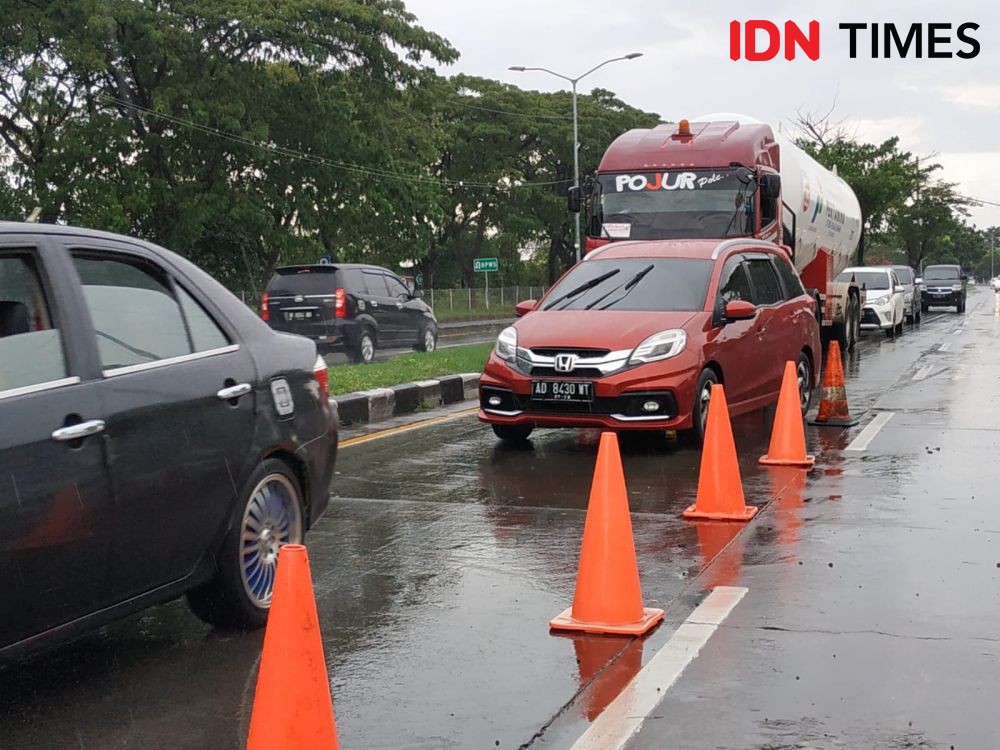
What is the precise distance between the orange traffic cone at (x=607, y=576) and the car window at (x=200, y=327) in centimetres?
166

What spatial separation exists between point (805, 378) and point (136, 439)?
31.5ft

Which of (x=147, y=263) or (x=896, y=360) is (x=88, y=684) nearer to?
(x=147, y=263)

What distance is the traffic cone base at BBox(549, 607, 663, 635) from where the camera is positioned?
17.2 feet

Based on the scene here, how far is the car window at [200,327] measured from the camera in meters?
5.20

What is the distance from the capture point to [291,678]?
346 centimetres

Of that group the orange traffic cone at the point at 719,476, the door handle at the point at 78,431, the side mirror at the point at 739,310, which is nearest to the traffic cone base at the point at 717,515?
the orange traffic cone at the point at 719,476

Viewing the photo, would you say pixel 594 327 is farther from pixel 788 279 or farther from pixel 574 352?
pixel 788 279

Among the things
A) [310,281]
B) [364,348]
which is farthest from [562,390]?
[364,348]

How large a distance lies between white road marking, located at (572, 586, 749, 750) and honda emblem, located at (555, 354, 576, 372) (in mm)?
4320

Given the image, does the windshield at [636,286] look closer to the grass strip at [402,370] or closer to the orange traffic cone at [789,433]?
the orange traffic cone at [789,433]

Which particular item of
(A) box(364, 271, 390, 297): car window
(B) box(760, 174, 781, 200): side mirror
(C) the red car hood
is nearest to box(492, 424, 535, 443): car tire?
(C) the red car hood

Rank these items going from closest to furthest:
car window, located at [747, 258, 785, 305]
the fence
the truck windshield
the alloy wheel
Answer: the alloy wheel, car window, located at [747, 258, 785, 305], the truck windshield, the fence

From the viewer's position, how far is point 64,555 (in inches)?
164

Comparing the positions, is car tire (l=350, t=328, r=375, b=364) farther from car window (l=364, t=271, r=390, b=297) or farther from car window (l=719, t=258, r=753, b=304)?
car window (l=719, t=258, r=753, b=304)
